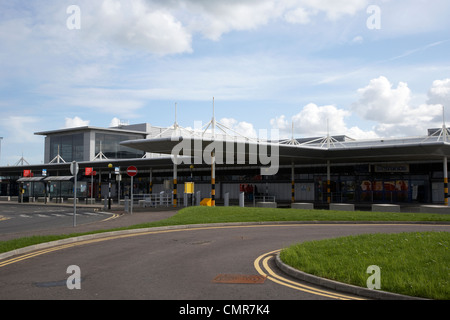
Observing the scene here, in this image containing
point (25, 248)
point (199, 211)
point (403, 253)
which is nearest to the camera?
point (403, 253)

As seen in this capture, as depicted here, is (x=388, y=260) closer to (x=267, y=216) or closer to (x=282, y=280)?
(x=282, y=280)

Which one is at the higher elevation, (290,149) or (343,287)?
(290,149)

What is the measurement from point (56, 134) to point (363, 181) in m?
61.4

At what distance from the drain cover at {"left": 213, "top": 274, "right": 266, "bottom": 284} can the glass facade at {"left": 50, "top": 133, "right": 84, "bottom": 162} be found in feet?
242

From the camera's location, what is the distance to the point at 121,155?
79.9 meters

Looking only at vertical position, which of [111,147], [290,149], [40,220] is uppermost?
[111,147]

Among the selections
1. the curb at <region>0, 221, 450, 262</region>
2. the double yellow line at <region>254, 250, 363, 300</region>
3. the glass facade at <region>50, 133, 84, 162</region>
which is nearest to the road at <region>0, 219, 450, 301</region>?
the double yellow line at <region>254, 250, 363, 300</region>

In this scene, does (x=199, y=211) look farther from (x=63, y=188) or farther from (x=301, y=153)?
(x=63, y=188)

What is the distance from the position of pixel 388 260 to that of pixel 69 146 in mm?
78452

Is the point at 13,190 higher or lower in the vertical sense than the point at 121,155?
lower

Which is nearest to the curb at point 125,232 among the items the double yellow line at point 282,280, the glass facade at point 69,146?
the double yellow line at point 282,280

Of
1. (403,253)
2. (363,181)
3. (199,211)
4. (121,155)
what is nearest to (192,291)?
(403,253)

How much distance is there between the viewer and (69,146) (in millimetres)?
80438

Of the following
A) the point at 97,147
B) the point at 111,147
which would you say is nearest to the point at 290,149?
the point at 97,147
